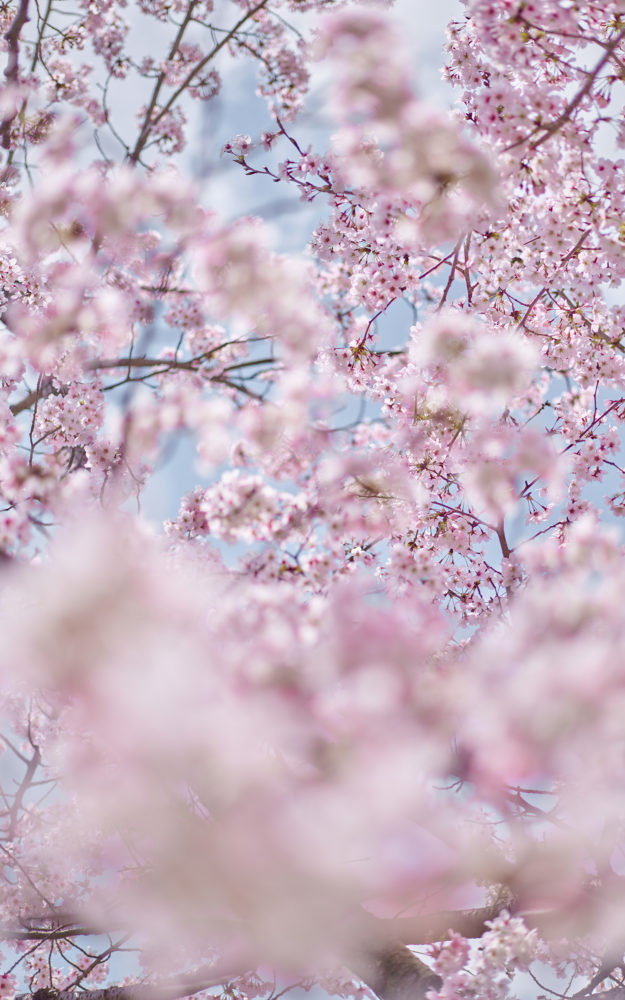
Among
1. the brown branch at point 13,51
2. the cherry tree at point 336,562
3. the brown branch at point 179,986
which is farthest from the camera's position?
the brown branch at point 13,51

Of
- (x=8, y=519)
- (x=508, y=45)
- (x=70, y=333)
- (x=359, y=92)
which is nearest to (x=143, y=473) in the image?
(x=70, y=333)

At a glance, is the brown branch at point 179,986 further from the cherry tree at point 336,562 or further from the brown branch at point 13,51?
the brown branch at point 13,51

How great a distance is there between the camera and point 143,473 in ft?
19.6

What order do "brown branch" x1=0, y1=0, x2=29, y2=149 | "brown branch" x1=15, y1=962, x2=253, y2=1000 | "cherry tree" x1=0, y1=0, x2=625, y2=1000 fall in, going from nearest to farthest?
1. "cherry tree" x1=0, y1=0, x2=625, y2=1000
2. "brown branch" x1=15, y1=962, x2=253, y2=1000
3. "brown branch" x1=0, y1=0, x2=29, y2=149

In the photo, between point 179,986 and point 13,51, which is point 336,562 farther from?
point 13,51

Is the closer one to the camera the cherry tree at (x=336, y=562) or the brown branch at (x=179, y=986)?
the cherry tree at (x=336, y=562)

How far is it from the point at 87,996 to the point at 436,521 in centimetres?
485

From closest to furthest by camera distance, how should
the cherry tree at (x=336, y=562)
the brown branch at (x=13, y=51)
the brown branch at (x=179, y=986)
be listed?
the cherry tree at (x=336, y=562) → the brown branch at (x=179, y=986) → the brown branch at (x=13, y=51)

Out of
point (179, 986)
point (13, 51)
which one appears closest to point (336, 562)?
point (179, 986)

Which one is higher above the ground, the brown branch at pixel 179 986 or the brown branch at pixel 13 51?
the brown branch at pixel 13 51

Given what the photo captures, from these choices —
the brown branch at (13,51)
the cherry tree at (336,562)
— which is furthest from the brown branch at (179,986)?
the brown branch at (13,51)

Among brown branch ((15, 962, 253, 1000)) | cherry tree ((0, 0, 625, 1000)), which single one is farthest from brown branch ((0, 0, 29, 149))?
brown branch ((15, 962, 253, 1000))

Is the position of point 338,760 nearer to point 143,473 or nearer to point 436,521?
point 436,521

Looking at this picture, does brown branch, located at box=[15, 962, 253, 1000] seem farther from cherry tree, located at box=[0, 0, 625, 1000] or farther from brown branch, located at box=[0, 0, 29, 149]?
brown branch, located at box=[0, 0, 29, 149]
